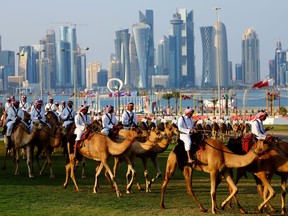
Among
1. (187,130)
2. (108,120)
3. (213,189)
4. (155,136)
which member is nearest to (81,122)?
(108,120)

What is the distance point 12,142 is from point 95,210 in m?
9.69

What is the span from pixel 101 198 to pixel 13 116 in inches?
345

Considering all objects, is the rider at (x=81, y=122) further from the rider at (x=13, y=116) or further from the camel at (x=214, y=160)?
the camel at (x=214, y=160)

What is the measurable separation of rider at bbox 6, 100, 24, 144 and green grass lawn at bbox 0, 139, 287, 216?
1.95 meters

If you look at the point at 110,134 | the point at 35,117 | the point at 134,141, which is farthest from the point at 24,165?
the point at 134,141

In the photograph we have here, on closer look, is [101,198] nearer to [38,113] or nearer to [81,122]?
[81,122]

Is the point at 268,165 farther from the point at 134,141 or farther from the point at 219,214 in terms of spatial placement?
the point at 134,141

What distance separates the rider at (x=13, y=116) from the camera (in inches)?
1129

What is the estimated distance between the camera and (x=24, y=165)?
3102cm

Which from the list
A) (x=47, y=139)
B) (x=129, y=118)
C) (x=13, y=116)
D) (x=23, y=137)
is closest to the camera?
(x=129, y=118)

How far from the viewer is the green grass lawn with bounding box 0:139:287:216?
19422 mm

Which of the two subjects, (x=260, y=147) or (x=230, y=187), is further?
(x=230, y=187)

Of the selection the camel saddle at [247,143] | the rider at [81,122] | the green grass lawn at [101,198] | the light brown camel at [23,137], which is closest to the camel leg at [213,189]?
the green grass lawn at [101,198]

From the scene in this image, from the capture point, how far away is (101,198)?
21562mm
